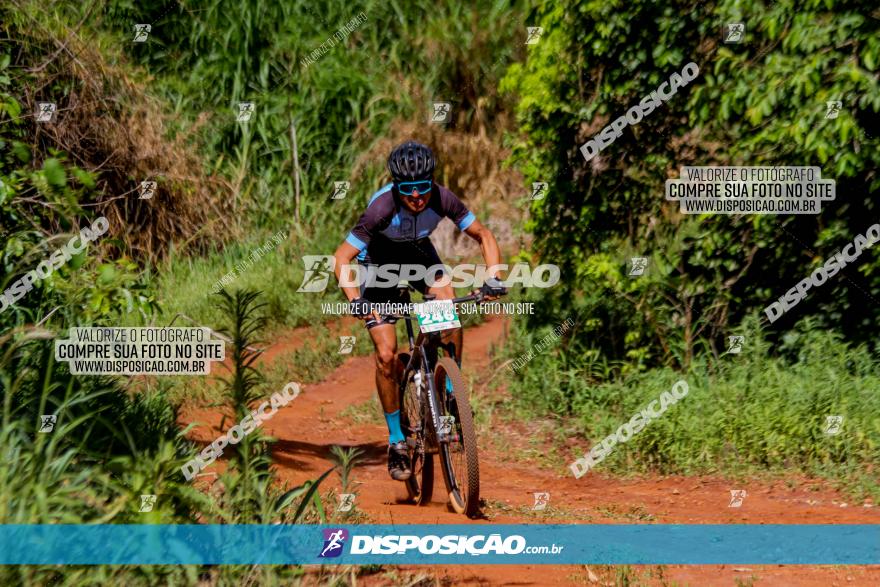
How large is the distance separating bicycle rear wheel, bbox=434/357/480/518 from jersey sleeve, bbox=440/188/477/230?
1012mm

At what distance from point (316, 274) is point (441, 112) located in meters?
2.94

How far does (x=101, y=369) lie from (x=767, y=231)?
5.15m

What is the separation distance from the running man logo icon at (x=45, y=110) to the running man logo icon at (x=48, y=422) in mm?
6437

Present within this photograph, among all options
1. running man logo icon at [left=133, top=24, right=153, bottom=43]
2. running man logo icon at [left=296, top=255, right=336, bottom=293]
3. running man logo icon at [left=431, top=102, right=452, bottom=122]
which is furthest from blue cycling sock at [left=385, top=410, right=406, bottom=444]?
running man logo icon at [left=133, top=24, right=153, bottom=43]

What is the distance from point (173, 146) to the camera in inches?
474

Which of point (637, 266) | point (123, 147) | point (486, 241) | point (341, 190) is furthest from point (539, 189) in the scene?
point (123, 147)

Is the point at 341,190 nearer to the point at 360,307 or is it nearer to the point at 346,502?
the point at 360,307

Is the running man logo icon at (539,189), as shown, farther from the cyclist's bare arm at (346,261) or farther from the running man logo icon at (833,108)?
the cyclist's bare arm at (346,261)

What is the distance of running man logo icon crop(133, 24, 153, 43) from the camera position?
13.0 meters

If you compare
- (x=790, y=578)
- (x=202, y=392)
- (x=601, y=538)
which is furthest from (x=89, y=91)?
(x=790, y=578)

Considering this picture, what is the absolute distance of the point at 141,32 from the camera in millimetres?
13117

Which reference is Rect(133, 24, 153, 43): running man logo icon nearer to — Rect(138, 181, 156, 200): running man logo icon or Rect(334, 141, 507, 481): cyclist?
Rect(138, 181, 156, 200): running man logo icon

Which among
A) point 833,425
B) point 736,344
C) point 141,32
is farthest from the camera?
point 141,32

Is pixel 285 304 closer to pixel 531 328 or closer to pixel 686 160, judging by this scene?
pixel 531 328
